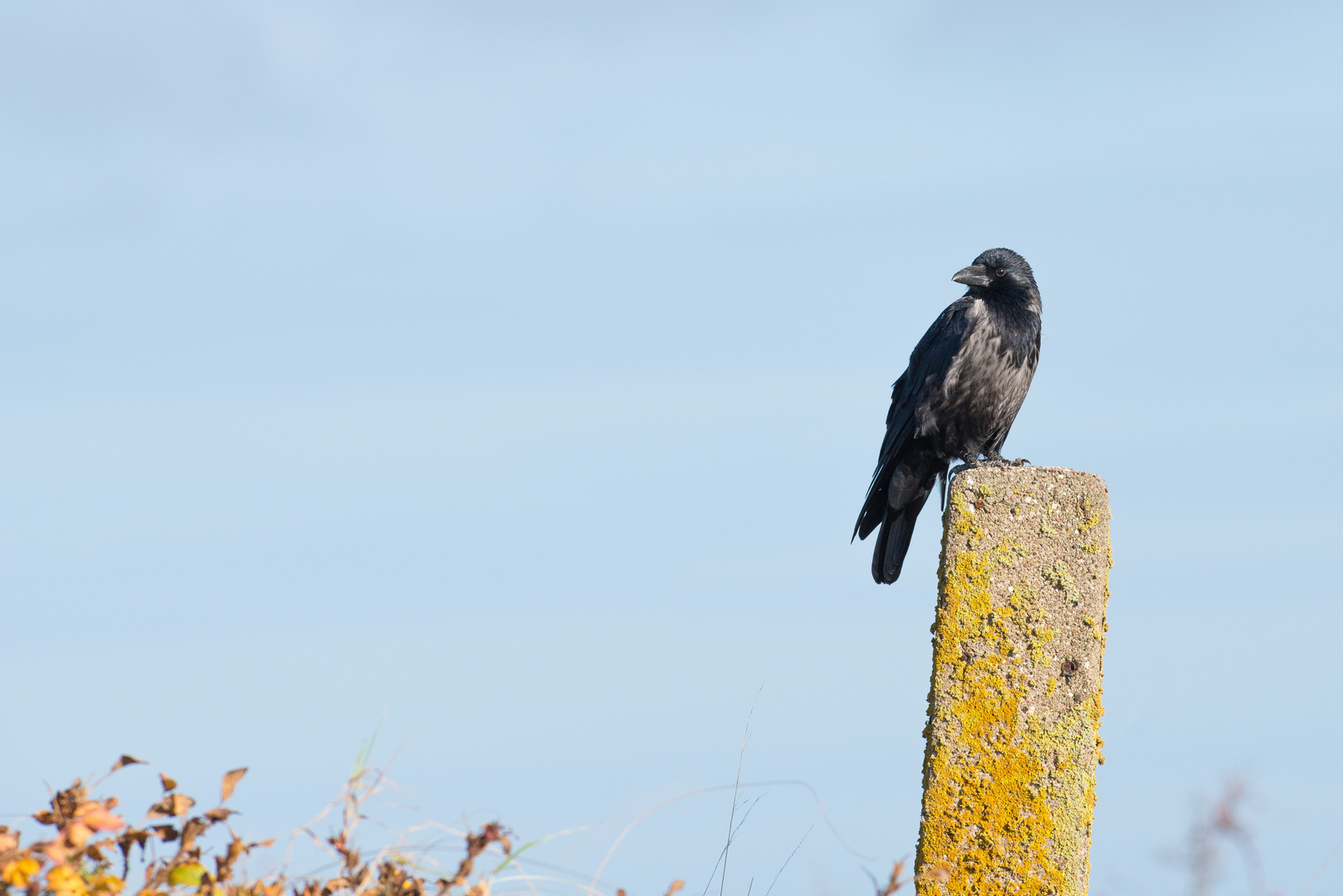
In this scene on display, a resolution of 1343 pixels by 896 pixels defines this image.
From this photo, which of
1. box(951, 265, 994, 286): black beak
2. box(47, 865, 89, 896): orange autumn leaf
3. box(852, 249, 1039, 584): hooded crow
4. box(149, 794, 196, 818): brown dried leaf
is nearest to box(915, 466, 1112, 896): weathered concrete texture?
box(852, 249, 1039, 584): hooded crow

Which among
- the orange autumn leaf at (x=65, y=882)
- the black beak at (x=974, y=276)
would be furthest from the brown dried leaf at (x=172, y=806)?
the black beak at (x=974, y=276)

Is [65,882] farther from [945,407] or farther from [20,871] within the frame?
[945,407]

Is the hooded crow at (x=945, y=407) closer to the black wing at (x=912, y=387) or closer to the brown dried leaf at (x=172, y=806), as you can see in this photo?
the black wing at (x=912, y=387)

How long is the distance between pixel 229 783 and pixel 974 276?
5080 millimetres

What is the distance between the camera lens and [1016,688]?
3.53 meters

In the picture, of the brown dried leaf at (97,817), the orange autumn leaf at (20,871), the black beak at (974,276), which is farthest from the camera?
the black beak at (974,276)

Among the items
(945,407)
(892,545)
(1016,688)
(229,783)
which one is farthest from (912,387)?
(229,783)

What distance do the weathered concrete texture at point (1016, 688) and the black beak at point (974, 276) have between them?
9.61 ft

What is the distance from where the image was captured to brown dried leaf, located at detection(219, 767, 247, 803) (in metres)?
2.25

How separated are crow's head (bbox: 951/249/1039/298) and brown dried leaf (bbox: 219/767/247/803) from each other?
4.99m

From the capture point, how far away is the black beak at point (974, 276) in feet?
20.9

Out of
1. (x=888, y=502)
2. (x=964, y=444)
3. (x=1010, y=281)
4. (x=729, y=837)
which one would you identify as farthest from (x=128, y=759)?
(x=1010, y=281)

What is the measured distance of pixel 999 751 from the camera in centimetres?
351

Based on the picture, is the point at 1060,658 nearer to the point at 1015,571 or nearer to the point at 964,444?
the point at 1015,571
